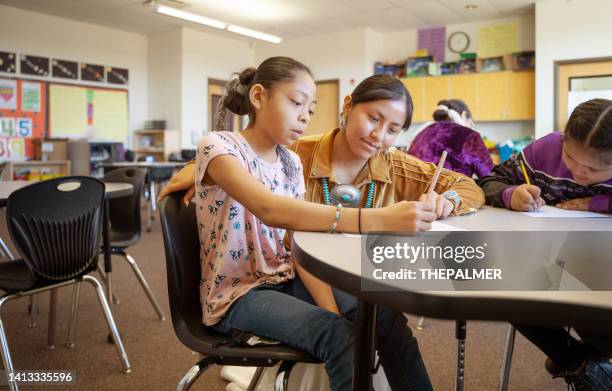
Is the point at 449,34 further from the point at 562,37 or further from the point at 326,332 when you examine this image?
the point at 326,332

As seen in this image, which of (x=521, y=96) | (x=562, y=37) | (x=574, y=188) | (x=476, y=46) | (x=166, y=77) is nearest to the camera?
(x=574, y=188)

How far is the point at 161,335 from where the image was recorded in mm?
2176

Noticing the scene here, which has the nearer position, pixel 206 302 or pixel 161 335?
pixel 206 302

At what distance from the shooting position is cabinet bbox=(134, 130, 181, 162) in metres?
7.55

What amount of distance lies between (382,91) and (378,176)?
23 centimetres

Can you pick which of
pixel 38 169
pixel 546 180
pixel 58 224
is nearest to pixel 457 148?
pixel 546 180

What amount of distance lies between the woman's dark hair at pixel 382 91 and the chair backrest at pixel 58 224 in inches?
40.1

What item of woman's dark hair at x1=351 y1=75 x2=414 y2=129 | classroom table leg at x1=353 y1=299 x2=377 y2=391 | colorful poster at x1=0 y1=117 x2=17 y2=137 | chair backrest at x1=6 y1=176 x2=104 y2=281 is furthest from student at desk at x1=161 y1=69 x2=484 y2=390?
colorful poster at x1=0 y1=117 x2=17 y2=137

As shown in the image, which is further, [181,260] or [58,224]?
[58,224]

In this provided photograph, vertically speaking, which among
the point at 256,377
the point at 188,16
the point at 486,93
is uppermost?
the point at 188,16

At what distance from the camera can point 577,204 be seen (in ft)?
4.00

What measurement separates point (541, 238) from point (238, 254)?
1.95 ft

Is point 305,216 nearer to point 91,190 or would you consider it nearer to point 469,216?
point 469,216

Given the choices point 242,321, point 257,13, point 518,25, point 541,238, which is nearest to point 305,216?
point 242,321
